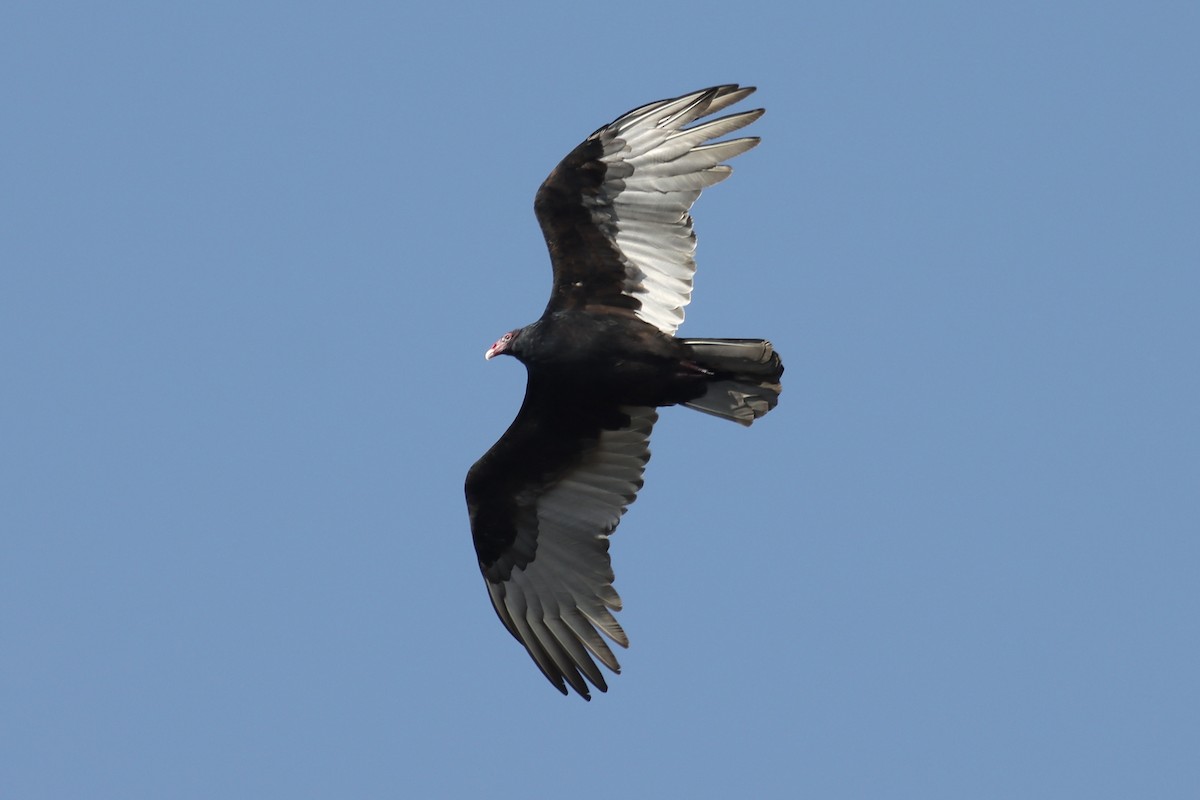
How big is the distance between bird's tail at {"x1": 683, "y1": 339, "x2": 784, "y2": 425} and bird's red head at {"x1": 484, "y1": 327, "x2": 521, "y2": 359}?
1264 millimetres

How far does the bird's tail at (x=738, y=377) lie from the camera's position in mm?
10891

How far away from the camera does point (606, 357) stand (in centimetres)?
1109

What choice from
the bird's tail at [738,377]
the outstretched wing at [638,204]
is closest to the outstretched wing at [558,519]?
the bird's tail at [738,377]

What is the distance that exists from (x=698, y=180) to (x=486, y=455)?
241 cm

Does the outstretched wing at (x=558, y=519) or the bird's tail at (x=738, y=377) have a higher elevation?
the bird's tail at (x=738, y=377)

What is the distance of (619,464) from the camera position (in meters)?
11.7

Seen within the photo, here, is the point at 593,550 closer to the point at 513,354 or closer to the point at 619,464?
the point at 619,464

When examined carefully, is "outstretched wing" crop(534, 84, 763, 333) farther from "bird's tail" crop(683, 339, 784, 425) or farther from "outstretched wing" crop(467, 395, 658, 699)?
"outstretched wing" crop(467, 395, 658, 699)

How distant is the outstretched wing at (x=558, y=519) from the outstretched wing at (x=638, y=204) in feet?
Answer: 2.66

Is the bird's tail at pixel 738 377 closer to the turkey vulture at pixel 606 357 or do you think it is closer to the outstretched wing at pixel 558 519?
the turkey vulture at pixel 606 357

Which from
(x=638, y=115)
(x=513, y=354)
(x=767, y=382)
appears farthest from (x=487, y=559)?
(x=638, y=115)

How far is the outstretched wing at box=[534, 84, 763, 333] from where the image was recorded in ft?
36.4

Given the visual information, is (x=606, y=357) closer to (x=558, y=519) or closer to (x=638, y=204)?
(x=638, y=204)

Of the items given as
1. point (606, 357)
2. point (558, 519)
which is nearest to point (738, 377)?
Result: point (606, 357)
